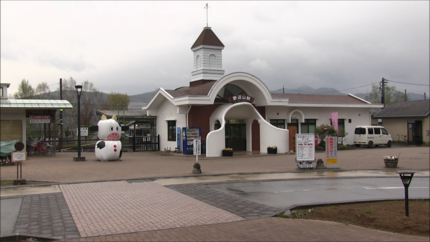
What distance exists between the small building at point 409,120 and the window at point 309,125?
40.1 feet

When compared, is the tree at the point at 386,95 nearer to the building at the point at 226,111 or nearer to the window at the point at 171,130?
the building at the point at 226,111

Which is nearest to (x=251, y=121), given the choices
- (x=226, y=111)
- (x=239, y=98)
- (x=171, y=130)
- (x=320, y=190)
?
(x=239, y=98)

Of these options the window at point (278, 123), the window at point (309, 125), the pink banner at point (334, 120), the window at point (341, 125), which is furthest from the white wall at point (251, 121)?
the window at point (341, 125)

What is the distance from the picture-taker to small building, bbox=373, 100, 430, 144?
129ft

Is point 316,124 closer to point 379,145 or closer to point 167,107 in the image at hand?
point 379,145

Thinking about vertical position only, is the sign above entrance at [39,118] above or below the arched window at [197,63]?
below

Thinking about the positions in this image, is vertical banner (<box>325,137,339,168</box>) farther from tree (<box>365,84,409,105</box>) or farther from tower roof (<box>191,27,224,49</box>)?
tree (<box>365,84,409,105</box>)

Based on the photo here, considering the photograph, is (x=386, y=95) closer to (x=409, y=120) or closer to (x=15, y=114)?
(x=409, y=120)

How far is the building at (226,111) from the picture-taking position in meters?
27.6

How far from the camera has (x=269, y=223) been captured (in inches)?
329

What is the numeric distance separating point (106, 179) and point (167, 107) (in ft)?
56.5

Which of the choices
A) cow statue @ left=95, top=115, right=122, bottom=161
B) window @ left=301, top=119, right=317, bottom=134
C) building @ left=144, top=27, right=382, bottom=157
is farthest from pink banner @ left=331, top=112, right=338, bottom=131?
cow statue @ left=95, top=115, right=122, bottom=161

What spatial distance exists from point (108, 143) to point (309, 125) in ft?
59.9

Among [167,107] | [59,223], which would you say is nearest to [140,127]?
[167,107]
